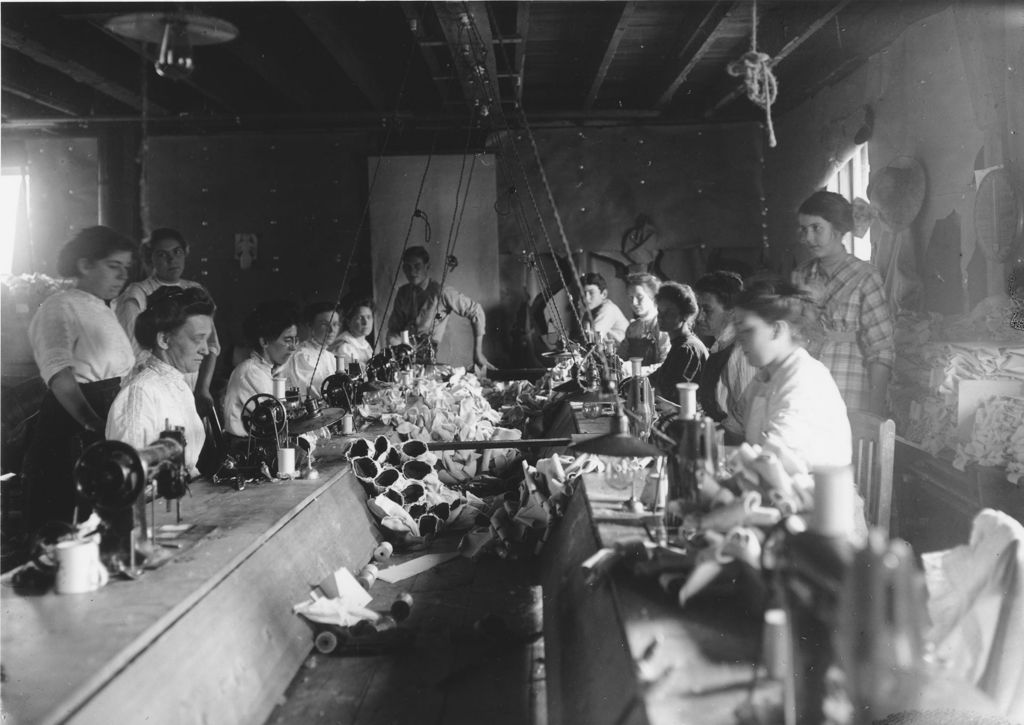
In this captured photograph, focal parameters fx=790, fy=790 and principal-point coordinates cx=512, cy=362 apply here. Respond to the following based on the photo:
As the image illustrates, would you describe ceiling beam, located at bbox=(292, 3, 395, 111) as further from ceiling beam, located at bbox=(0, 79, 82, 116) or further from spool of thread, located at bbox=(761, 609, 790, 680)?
spool of thread, located at bbox=(761, 609, 790, 680)

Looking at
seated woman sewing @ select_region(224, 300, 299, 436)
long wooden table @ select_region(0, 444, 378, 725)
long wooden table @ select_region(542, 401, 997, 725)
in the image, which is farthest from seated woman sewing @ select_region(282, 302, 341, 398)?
long wooden table @ select_region(542, 401, 997, 725)

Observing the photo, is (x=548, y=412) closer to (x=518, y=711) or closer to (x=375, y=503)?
(x=375, y=503)

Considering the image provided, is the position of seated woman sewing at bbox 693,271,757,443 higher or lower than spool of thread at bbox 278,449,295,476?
higher

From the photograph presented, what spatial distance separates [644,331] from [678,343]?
1.81m

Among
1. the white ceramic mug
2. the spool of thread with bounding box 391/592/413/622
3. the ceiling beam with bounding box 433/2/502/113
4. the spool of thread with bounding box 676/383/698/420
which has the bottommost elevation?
the spool of thread with bounding box 391/592/413/622

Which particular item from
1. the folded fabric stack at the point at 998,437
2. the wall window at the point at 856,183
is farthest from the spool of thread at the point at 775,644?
the wall window at the point at 856,183

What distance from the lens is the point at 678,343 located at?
4727mm

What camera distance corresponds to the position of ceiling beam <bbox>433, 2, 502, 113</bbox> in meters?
4.25

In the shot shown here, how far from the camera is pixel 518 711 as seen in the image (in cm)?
223

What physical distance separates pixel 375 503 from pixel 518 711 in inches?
58.9

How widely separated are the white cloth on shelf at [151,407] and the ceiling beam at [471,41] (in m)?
2.37

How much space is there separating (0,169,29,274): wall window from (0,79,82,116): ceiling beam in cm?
89

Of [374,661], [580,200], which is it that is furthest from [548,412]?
[580,200]

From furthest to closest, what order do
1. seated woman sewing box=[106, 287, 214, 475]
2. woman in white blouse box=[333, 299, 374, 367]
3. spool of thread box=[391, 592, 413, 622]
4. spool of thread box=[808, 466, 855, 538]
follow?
woman in white blouse box=[333, 299, 374, 367]
seated woman sewing box=[106, 287, 214, 475]
spool of thread box=[391, 592, 413, 622]
spool of thread box=[808, 466, 855, 538]
